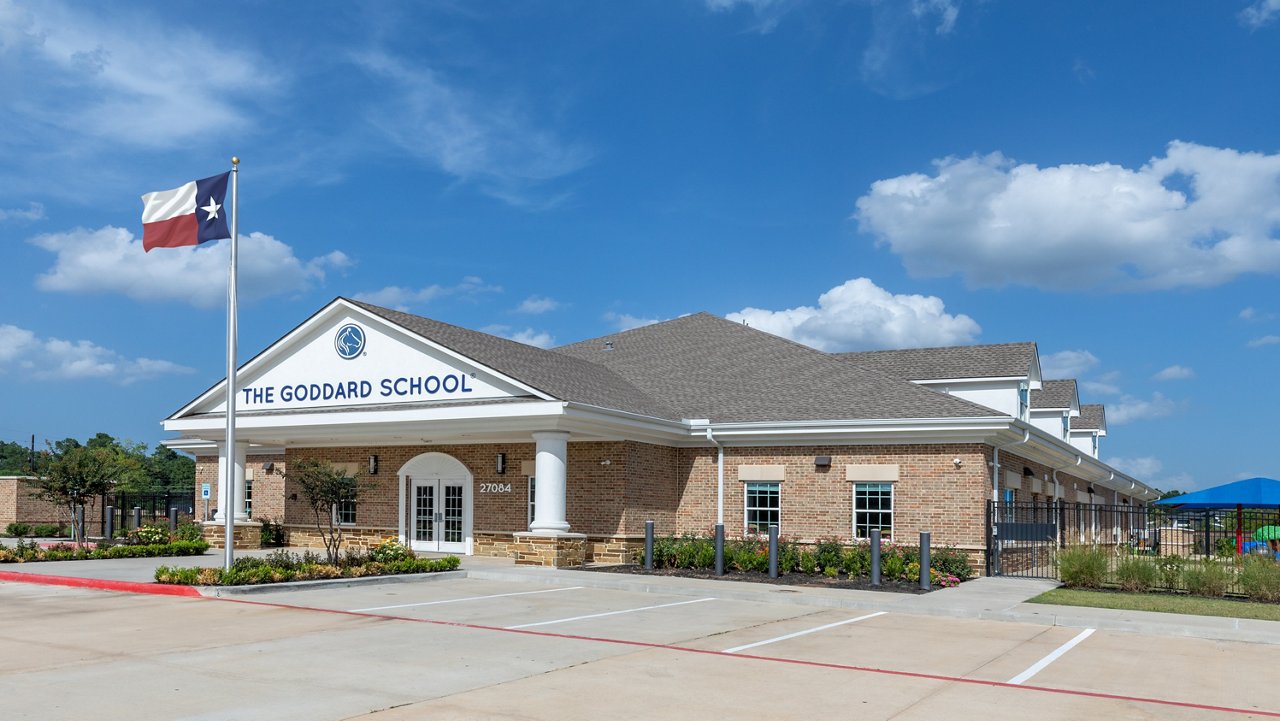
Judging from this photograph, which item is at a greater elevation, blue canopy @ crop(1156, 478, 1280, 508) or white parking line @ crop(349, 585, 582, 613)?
blue canopy @ crop(1156, 478, 1280, 508)

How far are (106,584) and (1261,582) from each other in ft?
66.0

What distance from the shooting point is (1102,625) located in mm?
14805

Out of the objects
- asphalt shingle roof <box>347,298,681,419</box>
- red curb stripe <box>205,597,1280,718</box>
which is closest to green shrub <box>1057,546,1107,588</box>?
asphalt shingle roof <box>347,298,681,419</box>

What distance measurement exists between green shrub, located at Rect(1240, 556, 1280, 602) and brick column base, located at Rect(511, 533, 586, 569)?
42.1ft

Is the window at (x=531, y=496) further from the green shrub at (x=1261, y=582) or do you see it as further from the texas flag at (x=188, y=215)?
the green shrub at (x=1261, y=582)

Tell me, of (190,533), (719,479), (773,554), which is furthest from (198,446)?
(773,554)

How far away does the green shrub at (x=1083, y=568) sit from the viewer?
19906 mm

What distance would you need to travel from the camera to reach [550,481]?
22.6m

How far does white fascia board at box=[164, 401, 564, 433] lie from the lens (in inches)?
869

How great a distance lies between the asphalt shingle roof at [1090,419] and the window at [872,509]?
2300 cm

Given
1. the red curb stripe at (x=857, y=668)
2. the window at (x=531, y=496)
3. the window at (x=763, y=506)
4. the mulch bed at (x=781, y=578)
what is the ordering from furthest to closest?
1. the window at (x=531, y=496)
2. the window at (x=763, y=506)
3. the mulch bed at (x=781, y=578)
4. the red curb stripe at (x=857, y=668)

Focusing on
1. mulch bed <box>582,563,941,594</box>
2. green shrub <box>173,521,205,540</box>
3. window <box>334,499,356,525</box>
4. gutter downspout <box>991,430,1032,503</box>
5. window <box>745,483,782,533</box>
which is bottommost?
mulch bed <box>582,563,941,594</box>

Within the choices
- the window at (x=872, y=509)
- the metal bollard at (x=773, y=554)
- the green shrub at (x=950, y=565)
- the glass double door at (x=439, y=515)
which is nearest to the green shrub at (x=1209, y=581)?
the green shrub at (x=950, y=565)

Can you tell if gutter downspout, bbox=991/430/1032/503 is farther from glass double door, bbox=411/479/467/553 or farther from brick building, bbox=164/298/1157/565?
glass double door, bbox=411/479/467/553
